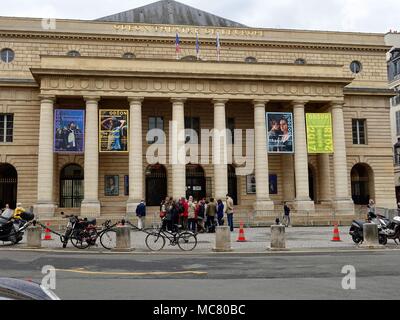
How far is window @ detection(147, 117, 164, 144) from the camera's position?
38.4 m

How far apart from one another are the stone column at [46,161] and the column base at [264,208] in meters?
14.4

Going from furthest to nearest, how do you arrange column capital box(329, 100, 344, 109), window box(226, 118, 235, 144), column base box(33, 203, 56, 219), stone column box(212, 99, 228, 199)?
window box(226, 118, 235, 144) → column capital box(329, 100, 344, 109) → stone column box(212, 99, 228, 199) → column base box(33, 203, 56, 219)

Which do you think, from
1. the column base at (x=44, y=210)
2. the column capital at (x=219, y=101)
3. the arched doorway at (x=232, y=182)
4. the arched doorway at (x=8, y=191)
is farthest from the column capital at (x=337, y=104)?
the arched doorway at (x=8, y=191)

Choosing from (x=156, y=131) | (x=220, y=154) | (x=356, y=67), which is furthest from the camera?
(x=356, y=67)

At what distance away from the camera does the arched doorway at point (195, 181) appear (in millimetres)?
38969

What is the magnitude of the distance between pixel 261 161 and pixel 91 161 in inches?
490

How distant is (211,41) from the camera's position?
41406 millimetres

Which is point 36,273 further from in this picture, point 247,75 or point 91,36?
point 91,36

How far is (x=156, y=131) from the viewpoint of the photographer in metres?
38.6

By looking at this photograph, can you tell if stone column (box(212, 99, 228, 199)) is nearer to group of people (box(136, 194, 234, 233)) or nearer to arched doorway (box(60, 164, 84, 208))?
Answer: group of people (box(136, 194, 234, 233))

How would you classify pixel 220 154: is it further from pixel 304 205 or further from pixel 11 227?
pixel 11 227

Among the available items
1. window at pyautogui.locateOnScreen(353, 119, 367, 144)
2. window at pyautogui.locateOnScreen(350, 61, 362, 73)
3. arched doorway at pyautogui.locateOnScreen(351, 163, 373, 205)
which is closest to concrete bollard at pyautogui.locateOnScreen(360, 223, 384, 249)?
window at pyautogui.locateOnScreen(353, 119, 367, 144)

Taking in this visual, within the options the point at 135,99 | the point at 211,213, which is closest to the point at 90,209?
the point at 135,99

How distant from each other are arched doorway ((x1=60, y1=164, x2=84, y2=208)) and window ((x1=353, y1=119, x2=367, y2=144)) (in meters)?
23.8
